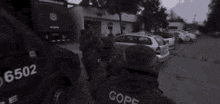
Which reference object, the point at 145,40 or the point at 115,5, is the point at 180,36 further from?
the point at 145,40

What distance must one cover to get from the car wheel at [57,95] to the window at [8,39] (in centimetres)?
94

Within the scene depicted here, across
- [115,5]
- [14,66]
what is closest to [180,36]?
[115,5]

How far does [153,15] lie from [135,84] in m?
21.5

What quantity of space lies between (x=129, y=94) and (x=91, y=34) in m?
2.63

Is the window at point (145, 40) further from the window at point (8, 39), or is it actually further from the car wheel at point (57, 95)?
the window at point (8, 39)

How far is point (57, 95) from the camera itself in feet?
8.31

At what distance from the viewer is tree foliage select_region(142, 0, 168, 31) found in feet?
62.4

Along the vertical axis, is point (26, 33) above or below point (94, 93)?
above

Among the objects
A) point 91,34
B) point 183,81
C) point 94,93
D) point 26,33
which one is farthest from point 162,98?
point 183,81

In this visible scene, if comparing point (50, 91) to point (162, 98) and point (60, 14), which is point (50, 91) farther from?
point (60, 14)

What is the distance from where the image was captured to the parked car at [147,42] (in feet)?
19.0

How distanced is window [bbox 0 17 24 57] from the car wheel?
0.94m

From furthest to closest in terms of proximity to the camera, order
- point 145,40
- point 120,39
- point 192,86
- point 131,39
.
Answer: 1. point 120,39
2. point 131,39
3. point 145,40
4. point 192,86

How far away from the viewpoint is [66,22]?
38.5 ft
